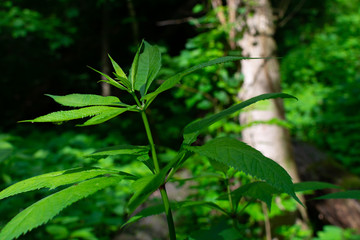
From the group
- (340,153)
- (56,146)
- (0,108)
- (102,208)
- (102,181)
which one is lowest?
(340,153)

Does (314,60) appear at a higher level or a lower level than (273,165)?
higher

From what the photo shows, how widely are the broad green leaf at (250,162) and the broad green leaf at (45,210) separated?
23cm

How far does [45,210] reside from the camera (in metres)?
0.48

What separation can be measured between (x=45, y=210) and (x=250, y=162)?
15.9 inches

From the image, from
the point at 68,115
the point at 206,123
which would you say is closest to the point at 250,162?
the point at 206,123

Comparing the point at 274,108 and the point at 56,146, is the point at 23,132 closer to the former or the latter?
the point at 56,146

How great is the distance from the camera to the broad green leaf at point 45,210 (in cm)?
46

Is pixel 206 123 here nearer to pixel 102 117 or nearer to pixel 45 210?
pixel 102 117

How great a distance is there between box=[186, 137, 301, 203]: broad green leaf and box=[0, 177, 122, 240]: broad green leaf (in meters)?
0.23

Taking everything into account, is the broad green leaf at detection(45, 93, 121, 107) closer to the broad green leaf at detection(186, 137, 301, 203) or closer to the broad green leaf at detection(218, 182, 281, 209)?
the broad green leaf at detection(186, 137, 301, 203)

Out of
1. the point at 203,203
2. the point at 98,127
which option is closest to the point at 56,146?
the point at 98,127

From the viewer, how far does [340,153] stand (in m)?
4.25

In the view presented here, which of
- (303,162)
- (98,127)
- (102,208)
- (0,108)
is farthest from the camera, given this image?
(0,108)

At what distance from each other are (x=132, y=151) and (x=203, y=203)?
0.28 meters
